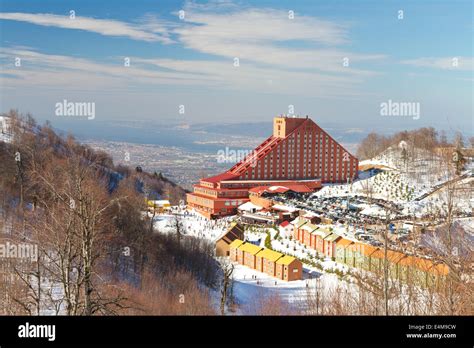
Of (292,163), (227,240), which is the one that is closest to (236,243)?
(227,240)

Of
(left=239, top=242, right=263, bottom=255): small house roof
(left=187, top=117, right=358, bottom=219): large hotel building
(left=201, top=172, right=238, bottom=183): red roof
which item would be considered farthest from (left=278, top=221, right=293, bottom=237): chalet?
(left=201, top=172, right=238, bottom=183): red roof

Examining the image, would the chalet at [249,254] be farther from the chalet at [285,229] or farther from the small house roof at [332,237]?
the chalet at [285,229]

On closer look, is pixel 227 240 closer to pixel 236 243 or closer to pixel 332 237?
pixel 236 243

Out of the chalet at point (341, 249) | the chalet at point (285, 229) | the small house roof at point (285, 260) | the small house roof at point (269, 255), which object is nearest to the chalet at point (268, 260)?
the small house roof at point (269, 255)

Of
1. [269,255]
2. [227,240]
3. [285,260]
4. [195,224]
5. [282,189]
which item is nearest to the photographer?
[285,260]

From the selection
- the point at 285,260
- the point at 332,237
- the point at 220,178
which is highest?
the point at 220,178

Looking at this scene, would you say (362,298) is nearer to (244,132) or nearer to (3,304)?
(3,304)

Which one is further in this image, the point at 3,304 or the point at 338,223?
the point at 338,223
